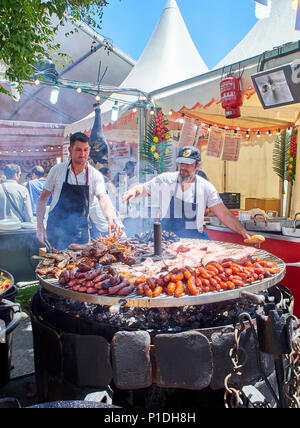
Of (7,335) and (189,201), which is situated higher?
(189,201)

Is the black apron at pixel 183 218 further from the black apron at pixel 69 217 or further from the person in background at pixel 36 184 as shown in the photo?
the person in background at pixel 36 184

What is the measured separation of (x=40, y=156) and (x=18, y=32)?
9.18 metres

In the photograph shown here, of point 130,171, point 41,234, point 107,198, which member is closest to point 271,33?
point 107,198

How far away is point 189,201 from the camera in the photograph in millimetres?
4434

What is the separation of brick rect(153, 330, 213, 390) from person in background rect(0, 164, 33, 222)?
5.69 meters

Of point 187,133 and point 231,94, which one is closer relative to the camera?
point 231,94

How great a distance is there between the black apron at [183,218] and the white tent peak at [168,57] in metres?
3.74

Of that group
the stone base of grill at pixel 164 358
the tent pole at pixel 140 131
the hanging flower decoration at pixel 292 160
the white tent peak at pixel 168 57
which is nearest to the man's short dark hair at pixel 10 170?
the tent pole at pixel 140 131

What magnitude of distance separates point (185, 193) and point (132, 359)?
2.72 m

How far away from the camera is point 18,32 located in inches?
138

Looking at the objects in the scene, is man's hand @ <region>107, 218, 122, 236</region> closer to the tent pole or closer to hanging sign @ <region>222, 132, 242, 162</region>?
the tent pole

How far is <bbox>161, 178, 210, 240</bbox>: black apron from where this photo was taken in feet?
14.5

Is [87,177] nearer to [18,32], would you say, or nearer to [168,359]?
[18,32]

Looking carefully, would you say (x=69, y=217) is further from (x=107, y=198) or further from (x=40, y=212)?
(x=107, y=198)
